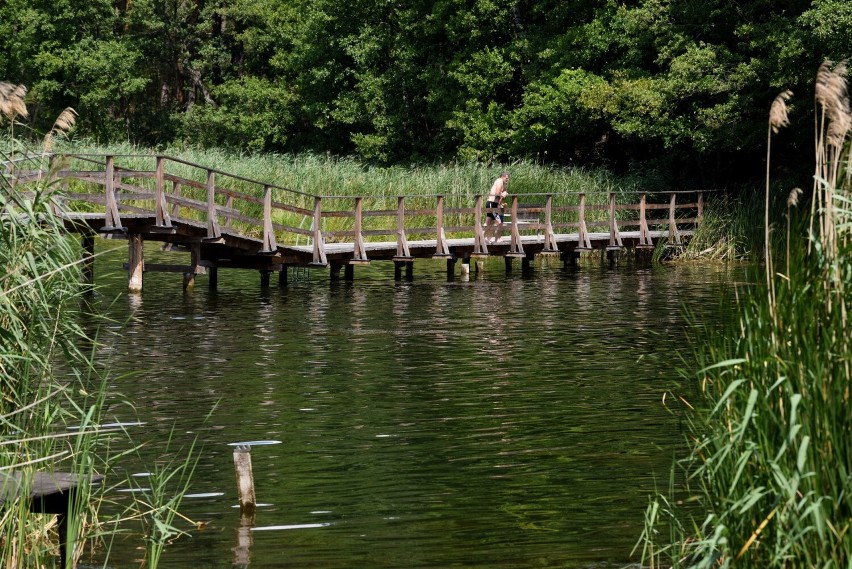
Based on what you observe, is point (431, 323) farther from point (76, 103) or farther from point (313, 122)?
point (76, 103)

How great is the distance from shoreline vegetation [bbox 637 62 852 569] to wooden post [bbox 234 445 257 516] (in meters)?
3.12

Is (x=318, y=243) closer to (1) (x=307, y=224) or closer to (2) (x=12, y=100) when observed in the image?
(1) (x=307, y=224)

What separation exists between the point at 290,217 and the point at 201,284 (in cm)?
457

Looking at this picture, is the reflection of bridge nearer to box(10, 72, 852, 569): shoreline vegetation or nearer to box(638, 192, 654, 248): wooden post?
box(638, 192, 654, 248): wooden post

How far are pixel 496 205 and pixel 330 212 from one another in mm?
3901

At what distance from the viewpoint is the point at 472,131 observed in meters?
43.5

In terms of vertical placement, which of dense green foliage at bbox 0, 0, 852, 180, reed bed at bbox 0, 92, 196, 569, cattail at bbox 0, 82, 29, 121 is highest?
dense green foliage at bbox 0, 0, 852, 180

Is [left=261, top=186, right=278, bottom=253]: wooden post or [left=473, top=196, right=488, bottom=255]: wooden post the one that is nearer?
[left=261, top=186, right=278, bottom=253]: wooden post

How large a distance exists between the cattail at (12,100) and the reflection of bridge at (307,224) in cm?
1115

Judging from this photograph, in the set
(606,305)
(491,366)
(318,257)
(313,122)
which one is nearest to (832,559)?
(491,366)

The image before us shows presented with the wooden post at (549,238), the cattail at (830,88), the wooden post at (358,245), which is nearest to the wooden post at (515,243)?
the wooden post at (549,238)

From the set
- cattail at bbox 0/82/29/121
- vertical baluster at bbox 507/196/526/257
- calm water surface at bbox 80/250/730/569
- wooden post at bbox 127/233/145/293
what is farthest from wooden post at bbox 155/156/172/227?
cattail at bbox 0/82/29/121

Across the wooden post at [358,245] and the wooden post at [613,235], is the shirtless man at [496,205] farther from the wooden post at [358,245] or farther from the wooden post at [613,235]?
the wooden post at [613,235]

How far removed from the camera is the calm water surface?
27.9 ft
